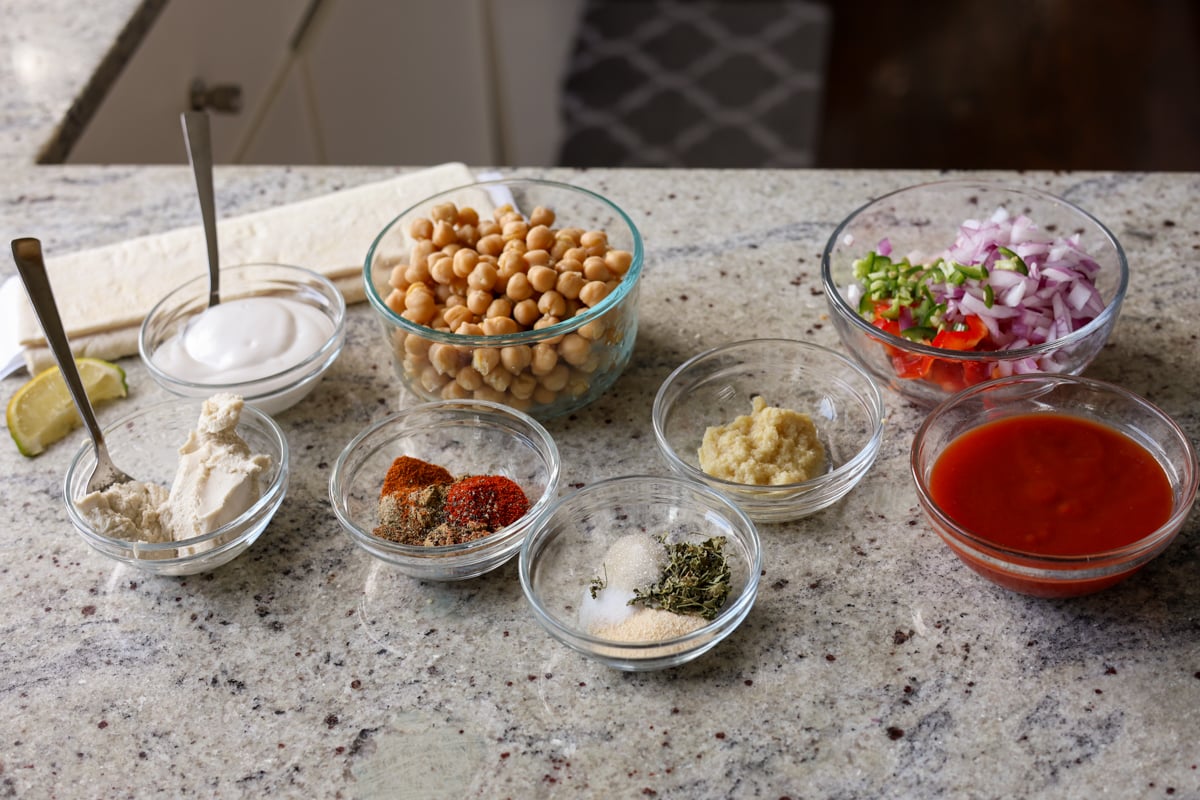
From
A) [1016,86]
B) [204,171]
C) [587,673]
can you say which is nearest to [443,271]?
[204,171]

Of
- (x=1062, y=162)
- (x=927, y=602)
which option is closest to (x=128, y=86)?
(x=927, y=602)

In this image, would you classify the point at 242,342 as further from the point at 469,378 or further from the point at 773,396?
the point at 773,396

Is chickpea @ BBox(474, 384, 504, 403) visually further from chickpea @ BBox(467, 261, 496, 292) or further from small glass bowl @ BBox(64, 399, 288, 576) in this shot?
small glass bowl @ BBox(64, 399, 288, 576)

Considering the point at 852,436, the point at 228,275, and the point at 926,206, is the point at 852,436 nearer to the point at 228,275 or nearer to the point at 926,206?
the point at 926,206

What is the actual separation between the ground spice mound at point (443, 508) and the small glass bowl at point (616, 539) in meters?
0.05

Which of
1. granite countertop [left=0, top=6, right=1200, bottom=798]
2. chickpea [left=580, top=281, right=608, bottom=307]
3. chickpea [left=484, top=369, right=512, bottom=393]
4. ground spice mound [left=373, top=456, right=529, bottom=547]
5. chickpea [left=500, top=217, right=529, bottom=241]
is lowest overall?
granite countertop [left=0, top=6, right=1200, bottom=798]

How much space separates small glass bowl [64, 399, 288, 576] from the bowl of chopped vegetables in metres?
0.73

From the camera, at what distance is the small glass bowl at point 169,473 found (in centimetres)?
125

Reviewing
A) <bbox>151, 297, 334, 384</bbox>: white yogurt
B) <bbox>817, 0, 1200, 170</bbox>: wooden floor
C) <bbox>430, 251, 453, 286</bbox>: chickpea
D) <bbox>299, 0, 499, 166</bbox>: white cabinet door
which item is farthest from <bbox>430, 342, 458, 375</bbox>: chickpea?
<bbox>817, 0, 1200, 170</bbox>: wooden floor

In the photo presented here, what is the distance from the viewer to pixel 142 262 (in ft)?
5.63

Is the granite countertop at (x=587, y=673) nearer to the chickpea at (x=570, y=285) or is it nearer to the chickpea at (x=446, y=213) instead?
the chickpea at (x=570, y=285)

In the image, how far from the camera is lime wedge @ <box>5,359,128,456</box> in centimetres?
147

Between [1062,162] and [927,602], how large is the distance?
9.09ft

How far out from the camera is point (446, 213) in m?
1.51
